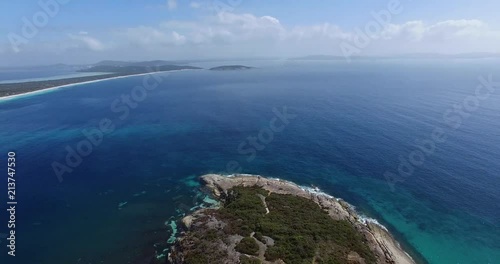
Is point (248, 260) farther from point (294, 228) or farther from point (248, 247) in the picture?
point (294, 228)

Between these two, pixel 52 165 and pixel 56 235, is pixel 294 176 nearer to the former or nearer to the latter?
pixel 56 235

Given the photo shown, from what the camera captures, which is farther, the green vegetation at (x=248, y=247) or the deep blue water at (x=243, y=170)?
the deep blue water at (x=243, y=170)

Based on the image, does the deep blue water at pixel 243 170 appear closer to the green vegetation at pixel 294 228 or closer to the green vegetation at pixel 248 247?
the green vegetation at pixel 294 228

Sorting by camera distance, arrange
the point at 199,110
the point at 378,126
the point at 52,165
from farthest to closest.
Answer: the point at 199,110, the point at 378,126, the point at 52,165

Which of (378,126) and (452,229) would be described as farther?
(378,126)

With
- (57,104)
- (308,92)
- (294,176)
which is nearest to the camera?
(294,176)

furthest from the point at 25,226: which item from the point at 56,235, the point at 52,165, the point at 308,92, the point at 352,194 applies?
the point at 308,92

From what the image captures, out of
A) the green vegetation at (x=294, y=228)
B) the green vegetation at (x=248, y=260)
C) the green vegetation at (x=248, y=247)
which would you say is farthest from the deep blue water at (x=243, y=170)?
the green vegetation at (x=248, y=260)
